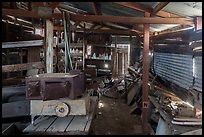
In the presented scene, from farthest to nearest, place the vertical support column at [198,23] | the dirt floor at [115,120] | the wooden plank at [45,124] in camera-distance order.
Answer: the dirt floor at [115,120], the vertical support column at [198,23], the wooden plank at [45,124]

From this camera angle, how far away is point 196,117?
418 cm

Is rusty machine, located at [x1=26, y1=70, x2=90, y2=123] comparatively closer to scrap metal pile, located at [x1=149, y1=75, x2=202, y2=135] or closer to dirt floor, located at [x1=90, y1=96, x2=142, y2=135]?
scrap metal pile, located at [x1=149, y1=75, x2=202, y2=135]

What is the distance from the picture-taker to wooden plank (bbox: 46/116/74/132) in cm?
271

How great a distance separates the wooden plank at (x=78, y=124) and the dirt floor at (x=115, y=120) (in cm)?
190

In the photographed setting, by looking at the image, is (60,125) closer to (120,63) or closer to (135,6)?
(135,6)

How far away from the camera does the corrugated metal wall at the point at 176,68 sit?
5402mm

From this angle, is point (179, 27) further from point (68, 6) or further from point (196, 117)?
point (68, 6)

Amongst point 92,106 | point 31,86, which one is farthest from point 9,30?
point 31,86

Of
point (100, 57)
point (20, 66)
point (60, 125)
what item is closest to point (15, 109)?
point (20, 66)

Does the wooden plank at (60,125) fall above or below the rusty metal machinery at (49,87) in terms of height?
below

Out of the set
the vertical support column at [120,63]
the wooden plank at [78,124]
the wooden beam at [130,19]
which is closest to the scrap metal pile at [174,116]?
the wooden plank at [78,124]

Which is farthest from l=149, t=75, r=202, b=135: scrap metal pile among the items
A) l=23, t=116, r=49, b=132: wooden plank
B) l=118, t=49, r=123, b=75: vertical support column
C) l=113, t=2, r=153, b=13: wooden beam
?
l=118, t=49, r=123, b=75: vertical support column

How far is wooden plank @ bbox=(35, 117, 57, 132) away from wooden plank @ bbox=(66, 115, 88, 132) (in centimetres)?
27

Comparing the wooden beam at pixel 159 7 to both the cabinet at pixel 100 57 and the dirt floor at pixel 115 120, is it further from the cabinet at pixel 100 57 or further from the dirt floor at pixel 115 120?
the cabinet at pixel 100 57
